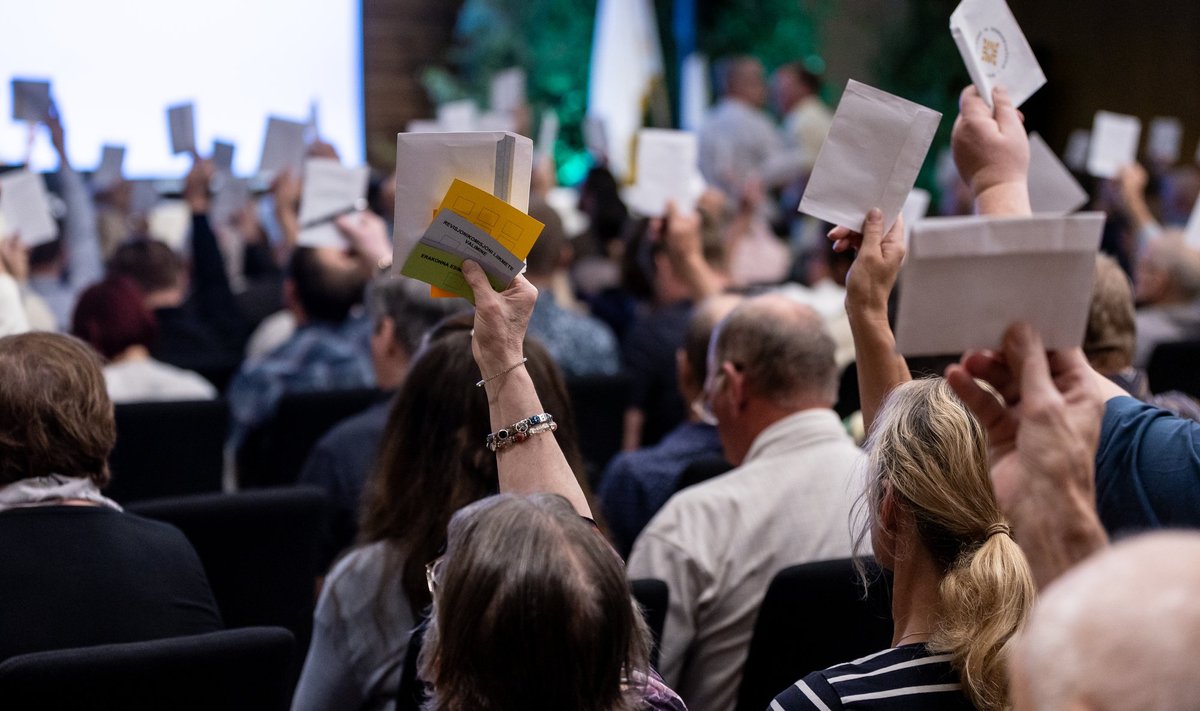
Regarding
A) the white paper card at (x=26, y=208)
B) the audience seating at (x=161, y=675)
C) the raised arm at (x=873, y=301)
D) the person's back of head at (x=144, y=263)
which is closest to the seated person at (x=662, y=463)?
the raised arm at (x=873, y=301)

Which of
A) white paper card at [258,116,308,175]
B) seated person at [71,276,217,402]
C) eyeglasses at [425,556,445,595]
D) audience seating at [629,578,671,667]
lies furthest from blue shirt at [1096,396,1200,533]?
white paper card at [258,116,308,175]

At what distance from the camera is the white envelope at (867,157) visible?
1.90 metres

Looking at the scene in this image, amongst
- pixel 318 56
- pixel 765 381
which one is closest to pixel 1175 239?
pixel 765 381

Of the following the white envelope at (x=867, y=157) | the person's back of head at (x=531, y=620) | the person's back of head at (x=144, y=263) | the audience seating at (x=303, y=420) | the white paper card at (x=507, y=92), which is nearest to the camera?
the person's back of head at (x=531, y=620)

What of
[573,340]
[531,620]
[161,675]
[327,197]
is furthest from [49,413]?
[573,340]

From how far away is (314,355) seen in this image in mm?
4418

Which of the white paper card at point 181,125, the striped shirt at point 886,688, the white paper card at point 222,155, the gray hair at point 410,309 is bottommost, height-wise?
the striped shirt at point 886,688

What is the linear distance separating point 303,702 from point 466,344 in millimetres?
647

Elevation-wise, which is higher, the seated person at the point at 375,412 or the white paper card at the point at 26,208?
the white paper card at the point at 26,208

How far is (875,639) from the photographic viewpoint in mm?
2189

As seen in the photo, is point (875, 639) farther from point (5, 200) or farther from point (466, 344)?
point (5, 200)

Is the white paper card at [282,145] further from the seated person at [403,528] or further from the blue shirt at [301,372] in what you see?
the seated person at [403,528]

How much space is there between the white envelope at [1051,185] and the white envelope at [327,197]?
1933mm

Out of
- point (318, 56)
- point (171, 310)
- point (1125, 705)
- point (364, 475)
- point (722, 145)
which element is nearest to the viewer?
point (1125, 705)
